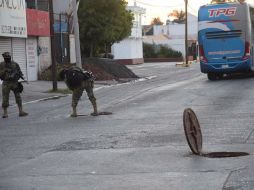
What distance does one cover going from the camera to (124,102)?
A: 20.5 m

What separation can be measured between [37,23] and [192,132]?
1111 inches

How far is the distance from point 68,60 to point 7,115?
2451 centimetres

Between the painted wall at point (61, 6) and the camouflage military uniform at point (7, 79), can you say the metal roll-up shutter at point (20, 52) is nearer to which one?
the painted wall at point (61, 6)

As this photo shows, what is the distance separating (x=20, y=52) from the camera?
1375 inches

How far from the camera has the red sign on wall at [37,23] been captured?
3566cm

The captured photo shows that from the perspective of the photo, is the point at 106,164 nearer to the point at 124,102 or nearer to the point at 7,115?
the point at 7,115

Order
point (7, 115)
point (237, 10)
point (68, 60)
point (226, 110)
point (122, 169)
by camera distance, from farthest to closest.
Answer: point (68, 60), point (237, 10), point (7, 115), point (226, 110), point (122, 169)

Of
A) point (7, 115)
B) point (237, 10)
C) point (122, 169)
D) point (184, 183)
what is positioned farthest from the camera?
point (237, 10)

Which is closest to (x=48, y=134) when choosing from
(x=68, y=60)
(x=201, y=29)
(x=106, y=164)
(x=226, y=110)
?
(x=106, y=164)

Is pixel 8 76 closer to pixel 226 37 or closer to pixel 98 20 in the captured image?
pixel 226 37

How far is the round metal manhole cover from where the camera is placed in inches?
382

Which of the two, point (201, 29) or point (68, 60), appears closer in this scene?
point (201, 29)

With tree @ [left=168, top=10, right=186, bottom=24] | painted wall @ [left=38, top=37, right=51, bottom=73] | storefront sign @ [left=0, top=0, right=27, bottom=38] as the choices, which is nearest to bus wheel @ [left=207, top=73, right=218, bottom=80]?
storefront sign @ [left=0, top=0, right=27, bottom=38]

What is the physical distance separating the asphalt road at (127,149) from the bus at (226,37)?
479 inches
